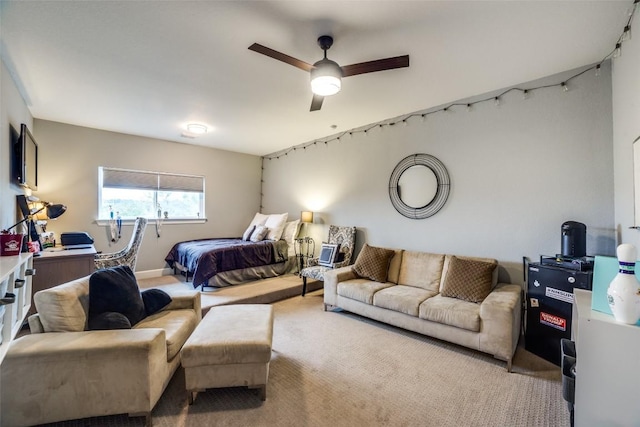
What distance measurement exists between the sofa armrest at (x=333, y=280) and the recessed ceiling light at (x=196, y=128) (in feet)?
9.79

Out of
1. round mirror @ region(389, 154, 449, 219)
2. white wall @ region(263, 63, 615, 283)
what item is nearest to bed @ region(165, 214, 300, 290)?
white wall @ region(263, 63, 615, 283)

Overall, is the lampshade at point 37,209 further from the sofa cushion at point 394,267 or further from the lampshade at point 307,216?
the sofa cushion at point 394,267

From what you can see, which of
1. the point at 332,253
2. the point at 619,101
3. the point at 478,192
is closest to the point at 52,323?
the point at 332,253

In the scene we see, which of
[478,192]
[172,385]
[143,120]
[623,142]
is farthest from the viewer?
[143,120]

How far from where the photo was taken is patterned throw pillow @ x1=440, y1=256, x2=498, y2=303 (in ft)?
9.20

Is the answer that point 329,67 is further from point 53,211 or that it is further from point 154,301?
point 53,211

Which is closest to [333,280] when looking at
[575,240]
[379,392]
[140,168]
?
[379,392]

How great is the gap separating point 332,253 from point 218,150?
356cm

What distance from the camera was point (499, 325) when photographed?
2.40m

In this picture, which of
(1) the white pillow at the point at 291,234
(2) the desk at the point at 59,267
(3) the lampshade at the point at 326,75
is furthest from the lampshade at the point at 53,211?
(3) the lampshade at the point at 326,75

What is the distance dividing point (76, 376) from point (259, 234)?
12.5 feet

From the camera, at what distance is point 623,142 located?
7.45 ft

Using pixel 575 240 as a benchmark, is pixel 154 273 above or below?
below

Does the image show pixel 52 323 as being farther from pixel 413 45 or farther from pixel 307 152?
pixel 307 152
